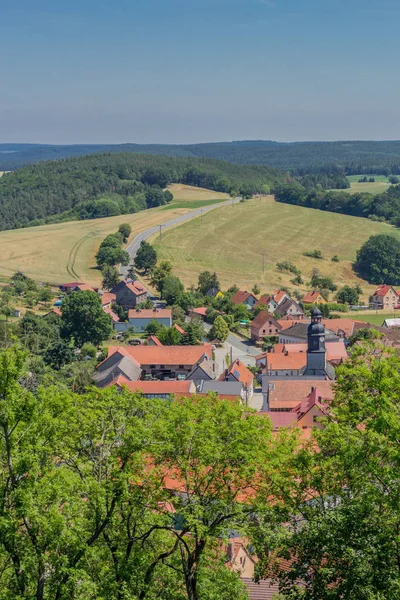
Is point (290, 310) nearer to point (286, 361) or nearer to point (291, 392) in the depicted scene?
point (286, 361)

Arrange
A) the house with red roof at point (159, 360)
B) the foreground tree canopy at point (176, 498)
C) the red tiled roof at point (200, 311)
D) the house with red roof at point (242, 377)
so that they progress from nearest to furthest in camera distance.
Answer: the foreground tree canopy at point (176, 498), the house with red roof at point (242, 377), the house with red roof at point (159, 360), the red tiled roof at point (200, 311)

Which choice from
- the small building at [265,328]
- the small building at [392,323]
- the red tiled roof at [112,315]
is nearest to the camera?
Result: the small building at [265,328]

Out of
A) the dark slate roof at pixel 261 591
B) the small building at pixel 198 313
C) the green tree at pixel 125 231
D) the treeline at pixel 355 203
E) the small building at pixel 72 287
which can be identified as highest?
the dark slate roof at pixel 261 591

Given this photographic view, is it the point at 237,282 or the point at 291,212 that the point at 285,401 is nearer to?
the point at 237,282

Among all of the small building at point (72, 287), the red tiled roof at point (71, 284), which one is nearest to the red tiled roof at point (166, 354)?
the small building at point (72, 287)

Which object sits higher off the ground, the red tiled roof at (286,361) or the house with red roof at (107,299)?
the red tiled roof at (286,361)

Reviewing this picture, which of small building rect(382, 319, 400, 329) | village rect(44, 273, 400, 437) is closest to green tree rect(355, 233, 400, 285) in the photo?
village rect(44, 273, 400, 437)

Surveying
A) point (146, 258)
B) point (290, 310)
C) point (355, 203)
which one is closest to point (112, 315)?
point (290, 310)

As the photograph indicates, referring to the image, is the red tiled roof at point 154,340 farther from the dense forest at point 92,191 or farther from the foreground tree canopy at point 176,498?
the dense forest at point 92,191

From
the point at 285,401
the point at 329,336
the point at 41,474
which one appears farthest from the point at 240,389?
the point at 41,474
